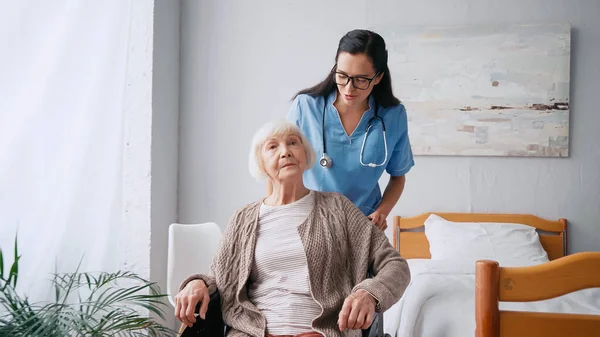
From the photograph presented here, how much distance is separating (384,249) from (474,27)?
2202 mm

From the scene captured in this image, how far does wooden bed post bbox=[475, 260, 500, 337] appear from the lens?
1372mm

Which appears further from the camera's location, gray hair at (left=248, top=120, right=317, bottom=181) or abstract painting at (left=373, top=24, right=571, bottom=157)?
abstract painting at (left=373, top=24, right=571, bottom=157)

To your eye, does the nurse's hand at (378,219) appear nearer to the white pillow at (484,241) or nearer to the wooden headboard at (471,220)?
the white pillow at (484,241)

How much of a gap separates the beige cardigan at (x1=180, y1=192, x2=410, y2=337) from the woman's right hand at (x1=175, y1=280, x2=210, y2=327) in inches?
1.9

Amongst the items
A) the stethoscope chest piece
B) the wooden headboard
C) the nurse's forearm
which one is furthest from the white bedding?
the wooden headboard

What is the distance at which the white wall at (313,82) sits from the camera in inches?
135

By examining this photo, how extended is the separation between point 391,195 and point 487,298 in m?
0.78

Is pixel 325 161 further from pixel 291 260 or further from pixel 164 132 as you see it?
pixel 164 132

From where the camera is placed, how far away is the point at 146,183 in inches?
128

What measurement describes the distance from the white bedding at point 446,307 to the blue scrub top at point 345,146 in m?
0.39

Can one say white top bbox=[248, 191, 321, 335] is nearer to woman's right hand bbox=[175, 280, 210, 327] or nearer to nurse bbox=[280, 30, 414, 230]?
woman's right hand bbox=[175, 280, 210, 327]

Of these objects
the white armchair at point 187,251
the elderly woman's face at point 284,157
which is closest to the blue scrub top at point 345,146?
the elderly woman's face at point 284,157

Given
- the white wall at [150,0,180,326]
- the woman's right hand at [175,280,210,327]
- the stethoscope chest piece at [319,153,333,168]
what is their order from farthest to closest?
the white wall at [150,0,180,326] < the stethoscope chest piece at [319,153,333,168] < the woman's right hand at [175,280,210,327]

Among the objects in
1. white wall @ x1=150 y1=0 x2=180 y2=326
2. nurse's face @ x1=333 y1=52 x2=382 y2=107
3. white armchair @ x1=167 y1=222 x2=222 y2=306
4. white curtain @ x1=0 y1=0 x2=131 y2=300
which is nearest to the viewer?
nurse's face @ x1=333 y1=52 x2=382 y2=107
